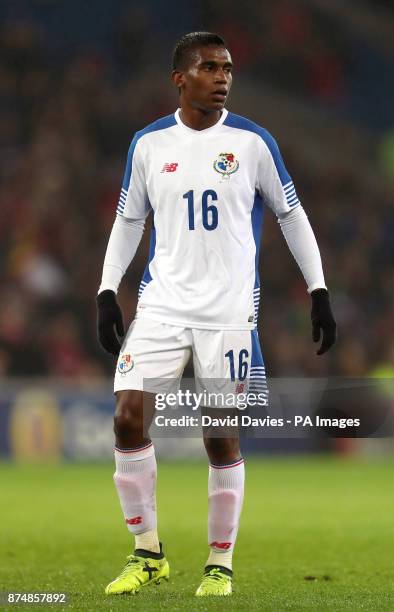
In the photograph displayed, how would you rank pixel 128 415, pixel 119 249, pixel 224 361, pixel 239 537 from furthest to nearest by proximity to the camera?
pixel 239 537 < pixel 119 249 < pixel 224 361 < pixel 128 415

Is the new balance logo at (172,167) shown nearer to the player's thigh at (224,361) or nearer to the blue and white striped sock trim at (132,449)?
the player's thigh at (224,361)

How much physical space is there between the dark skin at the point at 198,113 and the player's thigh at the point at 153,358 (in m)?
0.05

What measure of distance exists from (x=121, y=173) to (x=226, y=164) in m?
11.3

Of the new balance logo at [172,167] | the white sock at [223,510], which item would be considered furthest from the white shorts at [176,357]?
the new balance logo at [172,167]

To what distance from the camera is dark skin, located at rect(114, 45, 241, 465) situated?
545 cm

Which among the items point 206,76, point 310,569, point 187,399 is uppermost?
point 206,76

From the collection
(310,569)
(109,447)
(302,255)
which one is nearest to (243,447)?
(109,447)

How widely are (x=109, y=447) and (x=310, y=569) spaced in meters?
7.41

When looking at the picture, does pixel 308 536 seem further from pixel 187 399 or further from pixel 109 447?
pixel 109 447

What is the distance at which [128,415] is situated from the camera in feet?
17.8

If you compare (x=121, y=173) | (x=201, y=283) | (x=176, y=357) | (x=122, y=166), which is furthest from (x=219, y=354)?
(x=122, y=166)

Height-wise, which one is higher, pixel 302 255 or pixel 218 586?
pixel 302 255

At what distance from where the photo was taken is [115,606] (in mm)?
4902

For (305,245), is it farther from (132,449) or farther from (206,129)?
(132,449)
